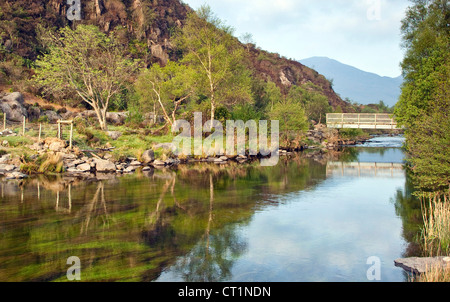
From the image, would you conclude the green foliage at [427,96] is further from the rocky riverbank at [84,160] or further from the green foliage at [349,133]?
the green foliage at [349,133]

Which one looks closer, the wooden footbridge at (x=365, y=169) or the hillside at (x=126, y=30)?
the wooden footbridge at (x=365, y=169)

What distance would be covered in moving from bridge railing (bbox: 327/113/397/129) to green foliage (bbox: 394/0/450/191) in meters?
25.0

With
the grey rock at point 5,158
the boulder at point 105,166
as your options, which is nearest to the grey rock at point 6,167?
the grey rock at point 5,158

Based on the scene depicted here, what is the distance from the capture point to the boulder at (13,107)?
37.2m

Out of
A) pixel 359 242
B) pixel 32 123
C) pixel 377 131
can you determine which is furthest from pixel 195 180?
pixel 377 131

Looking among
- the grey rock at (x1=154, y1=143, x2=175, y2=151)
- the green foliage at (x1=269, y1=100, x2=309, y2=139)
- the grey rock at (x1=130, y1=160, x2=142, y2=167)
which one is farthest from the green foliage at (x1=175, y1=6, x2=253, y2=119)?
the grey rock at (x1=130, y1=160, x2=142, y2=167)

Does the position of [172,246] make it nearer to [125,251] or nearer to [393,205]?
[125,251]

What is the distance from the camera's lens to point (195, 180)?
23.2 m

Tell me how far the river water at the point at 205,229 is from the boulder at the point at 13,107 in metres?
19.3

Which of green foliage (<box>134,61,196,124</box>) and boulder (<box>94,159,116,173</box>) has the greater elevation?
green foliage (<box>134,61,196,124</box>)

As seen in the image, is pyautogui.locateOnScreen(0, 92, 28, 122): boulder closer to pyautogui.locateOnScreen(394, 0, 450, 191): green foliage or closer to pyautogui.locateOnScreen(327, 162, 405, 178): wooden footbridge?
pyautogui.locateOnScreen(327, 162, 405, 178): wooden footbridge

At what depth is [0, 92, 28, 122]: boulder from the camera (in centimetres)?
3725

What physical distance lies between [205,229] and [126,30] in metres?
85.3
